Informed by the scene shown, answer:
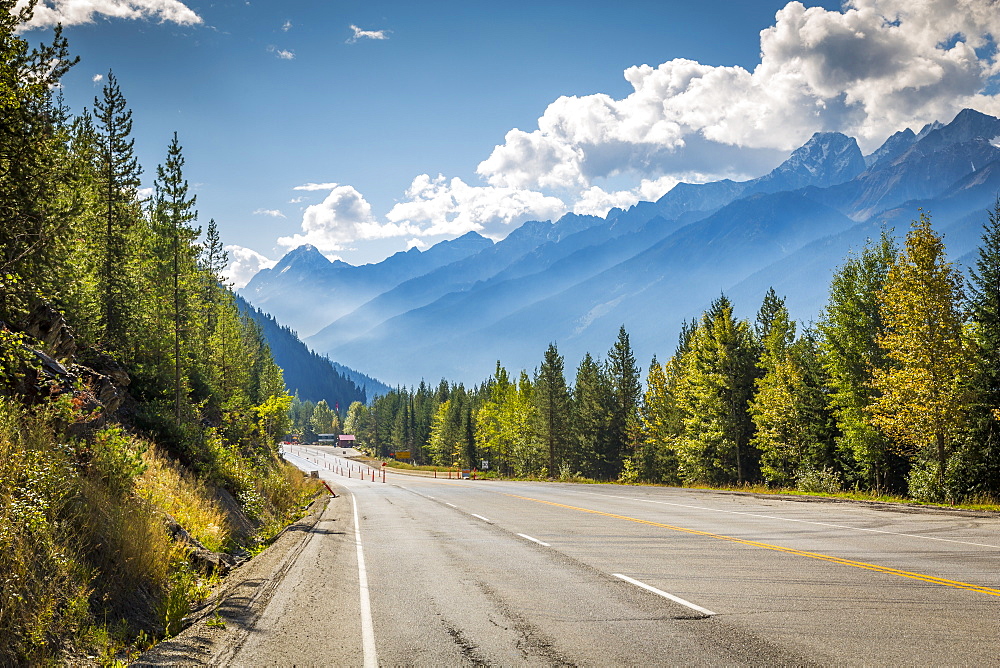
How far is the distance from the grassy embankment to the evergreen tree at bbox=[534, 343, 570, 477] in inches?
2311

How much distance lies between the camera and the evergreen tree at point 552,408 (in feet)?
231

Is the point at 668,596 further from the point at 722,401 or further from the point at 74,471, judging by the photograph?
the point at 722,401

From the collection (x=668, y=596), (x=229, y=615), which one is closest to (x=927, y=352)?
(x=668, y=596)

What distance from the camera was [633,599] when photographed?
26.2 ft

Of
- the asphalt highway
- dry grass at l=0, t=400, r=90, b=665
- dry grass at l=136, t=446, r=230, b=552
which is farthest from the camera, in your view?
dry grass at l=136, t=446, r=230, b=552

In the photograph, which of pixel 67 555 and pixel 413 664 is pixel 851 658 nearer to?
pixel 413 664

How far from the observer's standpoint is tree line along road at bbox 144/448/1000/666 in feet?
19.7

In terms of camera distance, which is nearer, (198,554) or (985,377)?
(198,554)

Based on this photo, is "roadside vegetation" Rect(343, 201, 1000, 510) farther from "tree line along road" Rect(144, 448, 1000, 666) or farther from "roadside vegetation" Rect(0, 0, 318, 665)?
"roadside vegetation" Rect(0, 0, 318, 665)

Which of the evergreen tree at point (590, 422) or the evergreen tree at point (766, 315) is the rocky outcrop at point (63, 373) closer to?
the evergreen tree at point (766, 315)

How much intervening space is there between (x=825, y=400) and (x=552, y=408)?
35.6m

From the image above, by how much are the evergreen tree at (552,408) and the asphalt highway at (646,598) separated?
5407 cm

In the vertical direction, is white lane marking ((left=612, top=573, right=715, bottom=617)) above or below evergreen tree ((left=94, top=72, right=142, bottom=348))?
below

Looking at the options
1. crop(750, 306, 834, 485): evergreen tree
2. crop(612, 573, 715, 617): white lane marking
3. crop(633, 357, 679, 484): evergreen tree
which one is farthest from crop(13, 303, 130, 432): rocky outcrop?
crop(633, 357, 679, 484): evergreen tree
